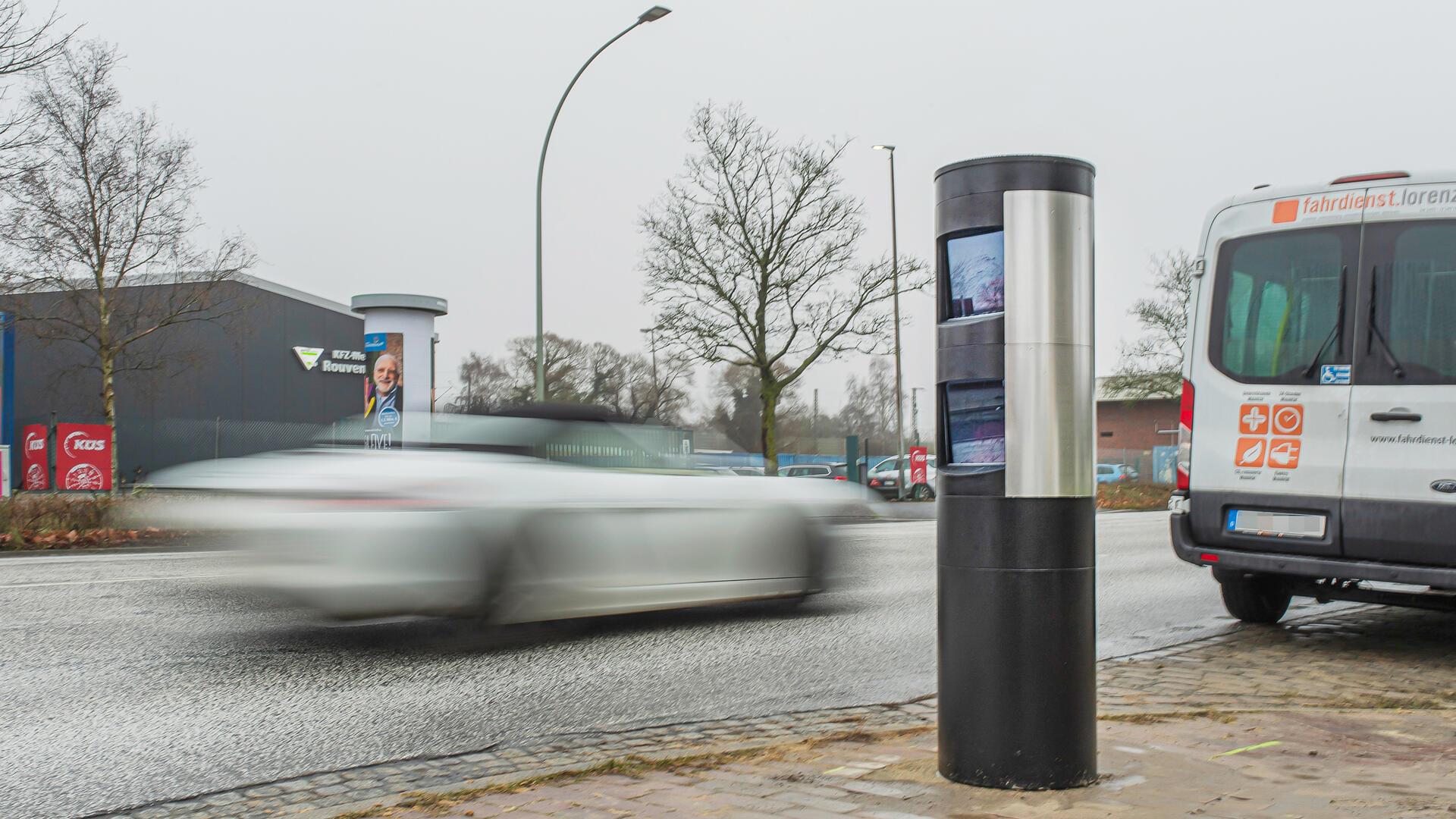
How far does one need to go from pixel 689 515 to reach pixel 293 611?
242 cm

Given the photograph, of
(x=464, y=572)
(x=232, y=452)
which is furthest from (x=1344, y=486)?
(x=232, y=452)

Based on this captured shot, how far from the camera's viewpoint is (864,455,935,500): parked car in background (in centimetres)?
3478

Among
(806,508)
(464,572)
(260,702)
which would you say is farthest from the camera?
(806,508)

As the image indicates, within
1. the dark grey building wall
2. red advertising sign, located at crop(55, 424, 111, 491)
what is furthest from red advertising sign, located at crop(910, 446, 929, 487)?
red advertising sign, located at crop(55, 424, 111, 491)

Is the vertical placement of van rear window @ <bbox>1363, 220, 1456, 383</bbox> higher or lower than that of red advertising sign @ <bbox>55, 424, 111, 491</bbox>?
higher

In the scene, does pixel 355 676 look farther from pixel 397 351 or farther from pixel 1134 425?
pixel 1134 425

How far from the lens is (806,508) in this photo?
8.23m

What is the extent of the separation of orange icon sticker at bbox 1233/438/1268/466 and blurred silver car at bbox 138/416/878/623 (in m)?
2.93

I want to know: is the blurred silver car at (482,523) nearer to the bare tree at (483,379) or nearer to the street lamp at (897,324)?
the street lamp at (897,324)

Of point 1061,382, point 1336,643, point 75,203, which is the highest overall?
point 75,203

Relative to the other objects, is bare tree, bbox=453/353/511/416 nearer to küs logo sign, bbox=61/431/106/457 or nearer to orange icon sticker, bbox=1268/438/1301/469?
küs logo sign, bbox=61/431/106/457

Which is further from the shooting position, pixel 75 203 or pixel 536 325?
pixel 75 203

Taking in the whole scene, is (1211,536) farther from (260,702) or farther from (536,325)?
(536,325)

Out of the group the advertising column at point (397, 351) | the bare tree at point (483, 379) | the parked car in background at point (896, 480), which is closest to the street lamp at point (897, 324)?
the parked car in background at point (896, 480)
